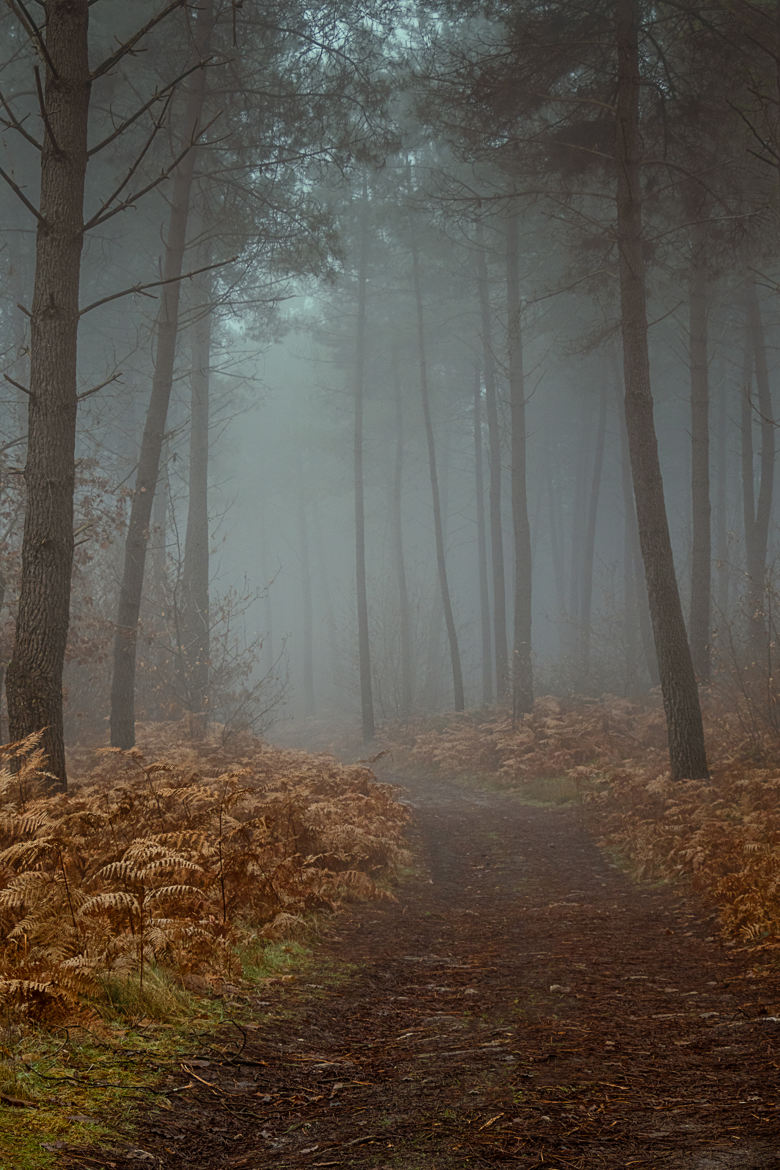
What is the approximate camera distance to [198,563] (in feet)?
56.7

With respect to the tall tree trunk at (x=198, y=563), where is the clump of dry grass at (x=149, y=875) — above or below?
below

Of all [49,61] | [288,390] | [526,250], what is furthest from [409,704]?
[288,390]

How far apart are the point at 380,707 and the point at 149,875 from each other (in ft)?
72.2

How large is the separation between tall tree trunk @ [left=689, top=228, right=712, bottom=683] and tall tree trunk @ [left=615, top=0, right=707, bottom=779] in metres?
5.38

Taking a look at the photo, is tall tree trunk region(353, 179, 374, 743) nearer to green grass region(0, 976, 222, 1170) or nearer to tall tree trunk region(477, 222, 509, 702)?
tall tree trunk region(477, 222, 509, 702)

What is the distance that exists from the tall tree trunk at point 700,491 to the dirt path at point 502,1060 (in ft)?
32.0

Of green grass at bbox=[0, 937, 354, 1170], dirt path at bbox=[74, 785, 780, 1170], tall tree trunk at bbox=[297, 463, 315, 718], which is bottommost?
dirt path at bbox=[74, 785, 780, 1170]

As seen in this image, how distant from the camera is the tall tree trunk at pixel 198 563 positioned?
15.7 metres

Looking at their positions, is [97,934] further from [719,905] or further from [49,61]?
[49,61]

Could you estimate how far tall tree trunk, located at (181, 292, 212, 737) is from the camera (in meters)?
15.7

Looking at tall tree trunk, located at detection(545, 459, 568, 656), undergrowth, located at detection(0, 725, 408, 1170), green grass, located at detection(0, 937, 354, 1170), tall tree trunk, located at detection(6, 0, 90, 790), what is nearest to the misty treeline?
tall tree trunk, located at detection(6, 0, 90, 790)

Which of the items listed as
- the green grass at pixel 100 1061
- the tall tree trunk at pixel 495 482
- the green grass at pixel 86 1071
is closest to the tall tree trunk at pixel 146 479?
the green grass at pixel 100 1061

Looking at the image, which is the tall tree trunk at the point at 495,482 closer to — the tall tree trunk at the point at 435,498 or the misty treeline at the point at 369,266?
the misty treeline at the point at 369,266

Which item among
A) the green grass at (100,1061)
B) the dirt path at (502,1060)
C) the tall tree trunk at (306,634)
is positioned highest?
the tall tree trunk at (306,634)
